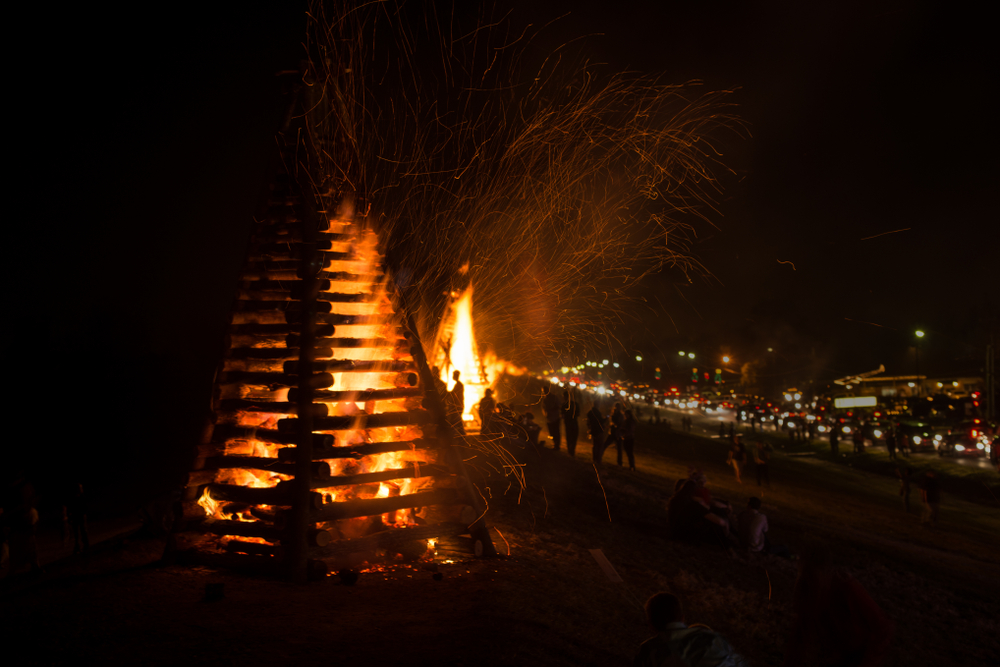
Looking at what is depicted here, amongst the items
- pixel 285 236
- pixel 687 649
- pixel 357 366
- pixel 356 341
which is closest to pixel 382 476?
pixel 357 366

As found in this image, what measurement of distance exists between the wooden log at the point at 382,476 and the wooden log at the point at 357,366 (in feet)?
4.30

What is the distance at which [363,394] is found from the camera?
748cm

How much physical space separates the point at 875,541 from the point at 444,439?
10.6 meters

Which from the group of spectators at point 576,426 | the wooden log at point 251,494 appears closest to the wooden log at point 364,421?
the wooden log at point 251,494

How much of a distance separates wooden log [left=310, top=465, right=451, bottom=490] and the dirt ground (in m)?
1.04

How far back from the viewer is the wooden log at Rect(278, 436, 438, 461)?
6766mm

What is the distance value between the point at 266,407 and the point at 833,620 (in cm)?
619

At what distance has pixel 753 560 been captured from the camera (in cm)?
915

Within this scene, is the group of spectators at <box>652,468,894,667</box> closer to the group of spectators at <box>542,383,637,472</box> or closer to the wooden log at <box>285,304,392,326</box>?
the wooden log at <box>285,304,392,326</box>

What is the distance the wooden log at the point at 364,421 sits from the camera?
688 centimetres

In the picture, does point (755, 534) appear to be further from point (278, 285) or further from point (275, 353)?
point (278, 285)

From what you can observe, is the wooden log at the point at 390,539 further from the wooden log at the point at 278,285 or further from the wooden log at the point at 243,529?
the wooden log at the point at 278,285

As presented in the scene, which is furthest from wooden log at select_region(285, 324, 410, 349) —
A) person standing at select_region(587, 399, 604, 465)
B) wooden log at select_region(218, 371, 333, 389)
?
person standing at select_region(587, 399, 604, 465)

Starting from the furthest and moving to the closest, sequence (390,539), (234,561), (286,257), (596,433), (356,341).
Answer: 1. (596,433)
2. (286,257)
3. (356,341)
4. (390,539)
5. (234,561)
